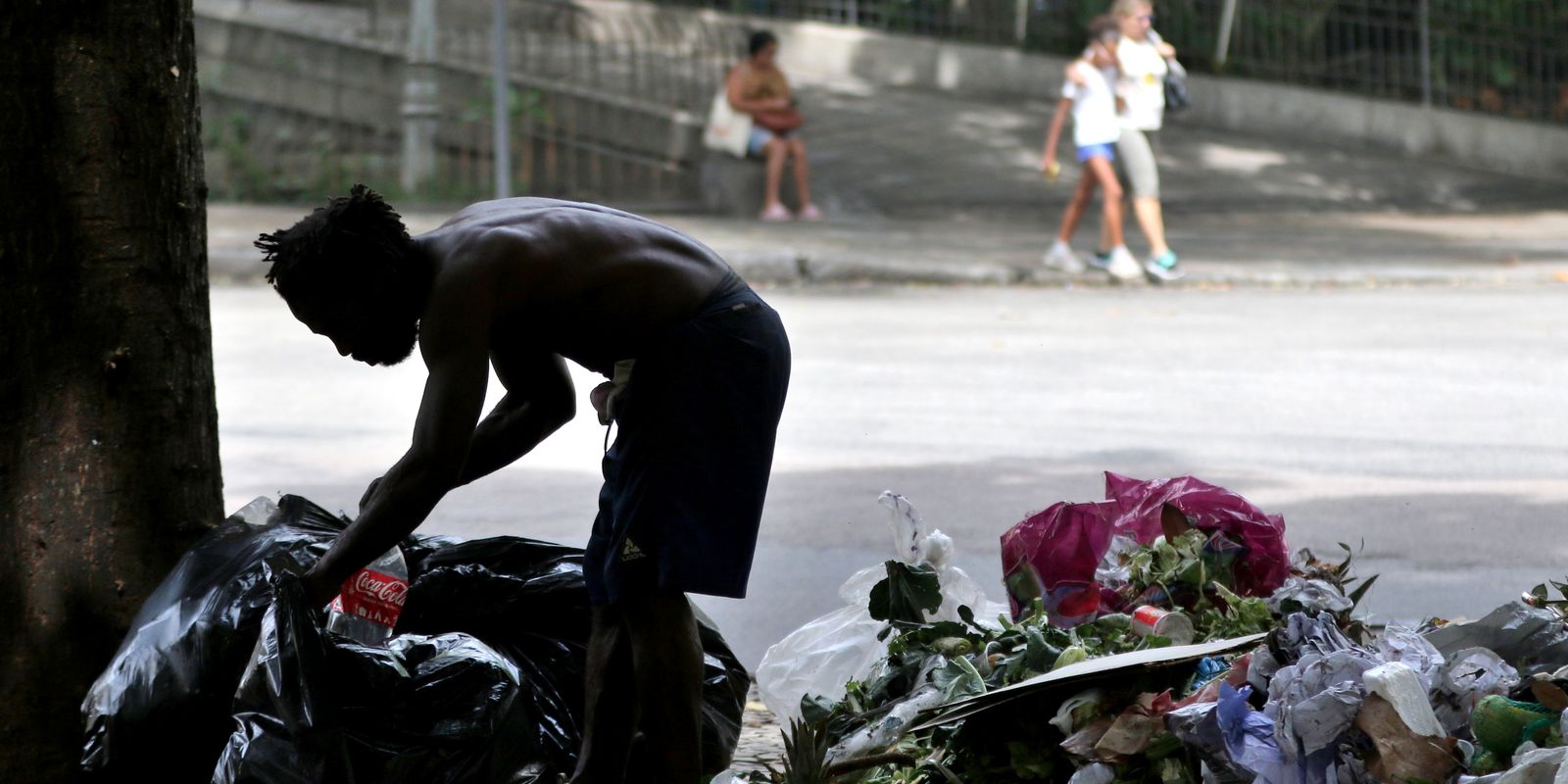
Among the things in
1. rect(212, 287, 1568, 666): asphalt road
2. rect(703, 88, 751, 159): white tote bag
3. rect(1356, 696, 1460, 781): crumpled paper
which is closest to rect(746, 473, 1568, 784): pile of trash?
rect(1356, 696, 1460, 781): crumpled paper

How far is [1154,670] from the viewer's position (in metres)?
3.14

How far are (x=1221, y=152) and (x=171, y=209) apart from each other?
15.3 metres

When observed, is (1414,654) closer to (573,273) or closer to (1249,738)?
(1249,738)

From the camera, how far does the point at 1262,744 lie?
2838mm

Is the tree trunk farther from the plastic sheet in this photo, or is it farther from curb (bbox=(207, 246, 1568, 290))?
curb (bbox=(207, 246, 1568, 290))

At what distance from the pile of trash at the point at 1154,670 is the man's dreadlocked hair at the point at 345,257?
3.59 feet

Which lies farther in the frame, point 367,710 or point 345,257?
point 367,710

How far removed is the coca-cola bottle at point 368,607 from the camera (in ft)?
11.0

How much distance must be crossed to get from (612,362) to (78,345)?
109 centimetres

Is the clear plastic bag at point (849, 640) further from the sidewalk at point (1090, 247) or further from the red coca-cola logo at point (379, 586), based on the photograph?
the sidewalk at point (1090, 247)

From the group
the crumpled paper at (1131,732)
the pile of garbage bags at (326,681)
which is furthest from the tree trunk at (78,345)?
the crumpled paper at (1131,732)

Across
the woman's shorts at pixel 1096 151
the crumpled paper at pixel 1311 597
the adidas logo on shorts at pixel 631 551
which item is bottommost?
the crumpled paper at pixel 1311 597

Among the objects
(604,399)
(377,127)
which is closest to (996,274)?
(377,127)

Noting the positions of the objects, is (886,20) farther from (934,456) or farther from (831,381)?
(934,456)
